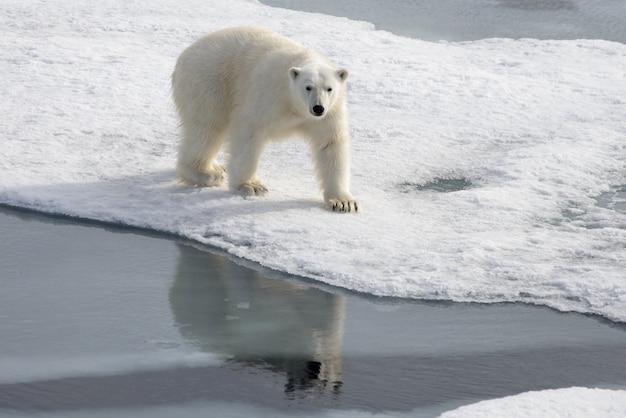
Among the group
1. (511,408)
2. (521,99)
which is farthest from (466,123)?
(511,408)

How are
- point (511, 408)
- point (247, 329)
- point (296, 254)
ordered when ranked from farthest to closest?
point (296, 254)
point (247, 329)
point (511, 408)

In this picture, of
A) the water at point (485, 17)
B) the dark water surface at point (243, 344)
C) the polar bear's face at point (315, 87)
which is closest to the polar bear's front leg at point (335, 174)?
the polar bear's face at point (315, 87)

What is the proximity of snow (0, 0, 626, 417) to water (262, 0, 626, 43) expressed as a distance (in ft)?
1.37

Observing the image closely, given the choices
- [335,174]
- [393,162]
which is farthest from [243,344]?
[393,162]

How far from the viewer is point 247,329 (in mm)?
4070

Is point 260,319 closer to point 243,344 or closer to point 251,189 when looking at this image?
point 243,344

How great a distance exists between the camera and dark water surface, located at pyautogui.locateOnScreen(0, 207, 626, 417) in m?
3.50

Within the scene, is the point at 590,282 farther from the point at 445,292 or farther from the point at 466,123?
the point at 466,123

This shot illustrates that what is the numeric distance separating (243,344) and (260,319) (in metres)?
0.25

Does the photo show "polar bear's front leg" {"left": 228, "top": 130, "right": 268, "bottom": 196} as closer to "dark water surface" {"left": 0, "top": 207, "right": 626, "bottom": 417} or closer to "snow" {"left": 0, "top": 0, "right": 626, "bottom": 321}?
"snow" {"left": 0, "top": 0, "right": 626, "bottom": 321}

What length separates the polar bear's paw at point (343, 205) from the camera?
17.4 feet

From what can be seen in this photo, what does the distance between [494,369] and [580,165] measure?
8.70 ft

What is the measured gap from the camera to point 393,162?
6.20 m

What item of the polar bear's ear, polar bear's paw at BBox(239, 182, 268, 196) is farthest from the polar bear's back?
polar bear's paw at BBox(239, 182, 268, 196)
